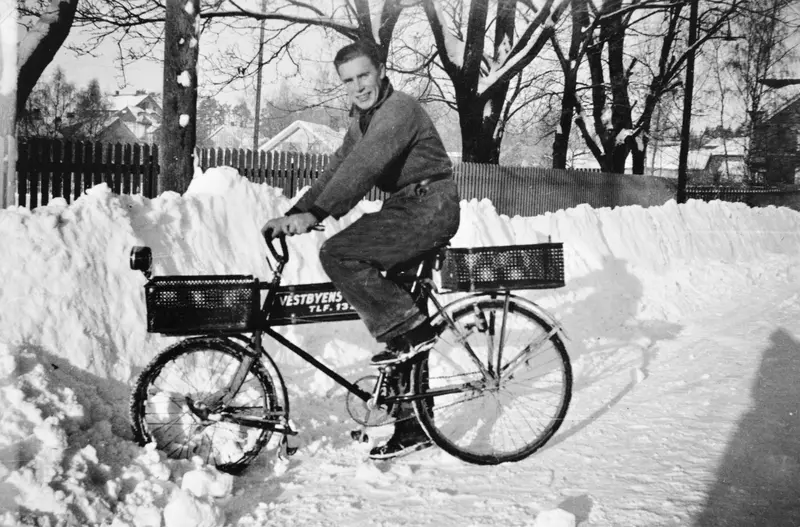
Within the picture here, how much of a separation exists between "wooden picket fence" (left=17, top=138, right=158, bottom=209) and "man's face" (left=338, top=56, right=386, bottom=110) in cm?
766

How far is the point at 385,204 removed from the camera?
12.4 ft

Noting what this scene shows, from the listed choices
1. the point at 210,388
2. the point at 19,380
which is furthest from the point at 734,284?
the point at 19,380

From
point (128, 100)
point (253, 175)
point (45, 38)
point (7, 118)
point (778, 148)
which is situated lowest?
point (253, 175)

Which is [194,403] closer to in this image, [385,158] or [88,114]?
[385,158]

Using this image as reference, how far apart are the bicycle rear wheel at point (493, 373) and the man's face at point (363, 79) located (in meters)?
1.28

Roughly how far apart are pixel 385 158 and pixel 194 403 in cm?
165

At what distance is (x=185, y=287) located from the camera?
3426 mm

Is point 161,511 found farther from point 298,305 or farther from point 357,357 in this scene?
point 357,357

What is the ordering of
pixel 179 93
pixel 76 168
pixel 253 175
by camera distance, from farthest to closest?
pixel 253 175
pixel 76 168
pixel 179 93

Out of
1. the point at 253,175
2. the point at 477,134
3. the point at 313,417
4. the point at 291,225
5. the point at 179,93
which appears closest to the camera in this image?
the point at 291,225

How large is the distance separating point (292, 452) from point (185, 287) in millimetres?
1143

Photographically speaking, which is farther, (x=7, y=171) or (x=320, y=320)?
(x=7, y=171)

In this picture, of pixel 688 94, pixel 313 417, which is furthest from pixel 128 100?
pixel 313 417

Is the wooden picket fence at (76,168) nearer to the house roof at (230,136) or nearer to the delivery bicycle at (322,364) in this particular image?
the delivery bicycle at (322,364)
